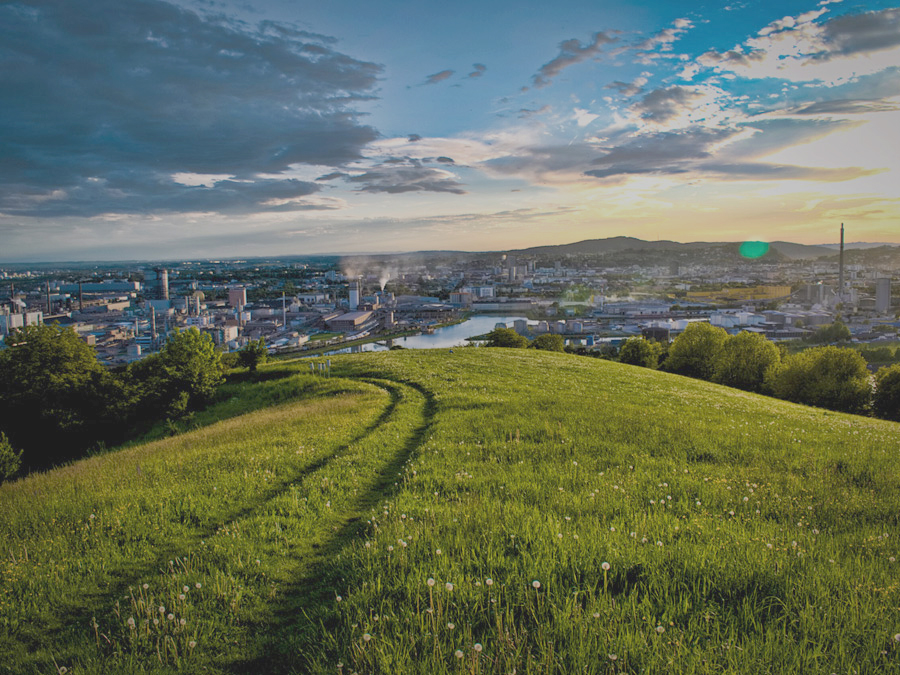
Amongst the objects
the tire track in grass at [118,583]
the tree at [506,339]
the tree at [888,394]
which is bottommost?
the tree at [888,394]

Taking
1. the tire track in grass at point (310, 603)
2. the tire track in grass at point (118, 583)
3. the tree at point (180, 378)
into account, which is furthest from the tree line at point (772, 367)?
the tire track in grass at point (118, 583)

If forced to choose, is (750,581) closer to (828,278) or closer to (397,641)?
(397,641)

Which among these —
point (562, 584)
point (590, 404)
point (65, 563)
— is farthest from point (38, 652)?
point (590, 404)

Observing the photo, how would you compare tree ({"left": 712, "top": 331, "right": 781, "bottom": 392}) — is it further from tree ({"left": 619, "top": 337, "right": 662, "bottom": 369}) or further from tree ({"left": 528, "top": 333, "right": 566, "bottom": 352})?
tree ({"left": 528, "top": 333, "right": 566, "bottom": 352})

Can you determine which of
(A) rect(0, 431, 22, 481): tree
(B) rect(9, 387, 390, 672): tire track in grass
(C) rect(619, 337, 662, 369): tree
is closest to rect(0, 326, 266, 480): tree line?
(A) rect(0, 431, 22, 481): tree

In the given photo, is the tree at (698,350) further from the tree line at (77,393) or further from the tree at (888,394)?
the tree line at (77,393)

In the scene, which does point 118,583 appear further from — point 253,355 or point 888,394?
point 888,394

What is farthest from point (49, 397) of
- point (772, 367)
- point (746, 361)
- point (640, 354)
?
point (772, 367)
